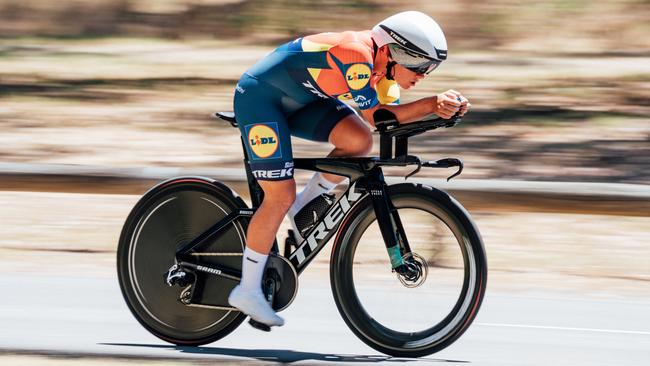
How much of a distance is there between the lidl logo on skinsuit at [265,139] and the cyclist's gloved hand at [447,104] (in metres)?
0.82

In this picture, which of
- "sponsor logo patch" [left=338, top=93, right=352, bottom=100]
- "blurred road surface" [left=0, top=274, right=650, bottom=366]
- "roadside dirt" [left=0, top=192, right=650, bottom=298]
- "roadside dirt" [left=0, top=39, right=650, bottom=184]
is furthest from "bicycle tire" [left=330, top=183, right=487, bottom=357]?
"roadside dirt" [left=0, top=39, right=650, bottom=184]

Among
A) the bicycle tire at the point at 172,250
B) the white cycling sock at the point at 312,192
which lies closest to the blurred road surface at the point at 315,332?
the bicycle tire at the point at 172,250

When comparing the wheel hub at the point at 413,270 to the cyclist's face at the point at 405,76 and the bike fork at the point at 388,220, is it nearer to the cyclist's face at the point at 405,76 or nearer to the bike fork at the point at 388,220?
the bike fork at the point at 388,220

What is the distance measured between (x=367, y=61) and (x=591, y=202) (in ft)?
10.7

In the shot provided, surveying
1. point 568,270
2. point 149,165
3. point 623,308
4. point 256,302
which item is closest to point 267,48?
point 149,165

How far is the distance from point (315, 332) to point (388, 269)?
0.82 m

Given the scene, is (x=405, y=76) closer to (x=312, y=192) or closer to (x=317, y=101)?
(x=317, y=101)

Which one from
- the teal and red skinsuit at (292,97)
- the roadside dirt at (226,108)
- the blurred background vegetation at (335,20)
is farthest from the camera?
the blurred background vegetation at (335,20)

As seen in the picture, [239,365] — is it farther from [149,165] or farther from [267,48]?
[267,48]

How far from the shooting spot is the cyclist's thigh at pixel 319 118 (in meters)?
5.80

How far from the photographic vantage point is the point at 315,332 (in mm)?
6465

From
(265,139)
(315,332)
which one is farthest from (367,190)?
(315,332)

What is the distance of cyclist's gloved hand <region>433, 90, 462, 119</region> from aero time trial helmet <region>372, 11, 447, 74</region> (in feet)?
0.67

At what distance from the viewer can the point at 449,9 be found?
17.9m
